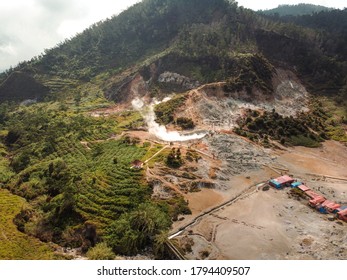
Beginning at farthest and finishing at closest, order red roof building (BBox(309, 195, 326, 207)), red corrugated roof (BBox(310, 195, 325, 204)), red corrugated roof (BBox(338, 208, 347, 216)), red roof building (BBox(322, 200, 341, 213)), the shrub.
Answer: red corrugated roof (BBox(310, 195, 325, 204)) < red roof building (BBox(309, 195, 326, 207)) < red roof building (BBox(322, 200, 341, 213)) < red corrugated roof (BBox(338, 208, 347, 216)) < the shrub

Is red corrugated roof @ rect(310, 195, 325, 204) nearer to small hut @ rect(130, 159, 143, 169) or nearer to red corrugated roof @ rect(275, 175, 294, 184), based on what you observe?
red corrugated roof @ rect(275, 175, 294, 184)

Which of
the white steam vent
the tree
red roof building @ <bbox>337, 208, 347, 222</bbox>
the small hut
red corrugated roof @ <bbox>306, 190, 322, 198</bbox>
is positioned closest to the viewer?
the tree

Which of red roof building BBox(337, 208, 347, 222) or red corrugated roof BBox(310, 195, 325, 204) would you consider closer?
red roof building BBox(337, 208, 347, 222)

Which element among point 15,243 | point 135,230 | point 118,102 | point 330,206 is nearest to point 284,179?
point 330,206

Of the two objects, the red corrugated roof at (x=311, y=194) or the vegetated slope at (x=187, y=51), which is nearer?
the red corrugated roof at (x=311, y=194)

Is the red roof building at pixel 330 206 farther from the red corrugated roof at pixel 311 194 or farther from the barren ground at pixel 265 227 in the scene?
the red corrugated roof at pixel 311 194

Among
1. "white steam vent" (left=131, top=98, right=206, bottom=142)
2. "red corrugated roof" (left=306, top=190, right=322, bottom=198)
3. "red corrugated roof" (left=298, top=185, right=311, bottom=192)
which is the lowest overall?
"red corrugated roof" (left=306, top=190, right=322, bottom=198)

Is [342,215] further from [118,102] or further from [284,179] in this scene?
[118,102]

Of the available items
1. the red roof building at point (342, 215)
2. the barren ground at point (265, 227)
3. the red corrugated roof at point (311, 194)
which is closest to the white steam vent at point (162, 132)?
the barren ground at point (265, 227)

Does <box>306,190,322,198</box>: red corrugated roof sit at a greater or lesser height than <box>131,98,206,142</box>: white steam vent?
lesser

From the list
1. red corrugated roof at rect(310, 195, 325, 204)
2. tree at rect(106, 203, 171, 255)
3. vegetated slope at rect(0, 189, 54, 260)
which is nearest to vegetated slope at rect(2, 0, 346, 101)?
red corrugated roof at rect(310, 195, 325, 204)
